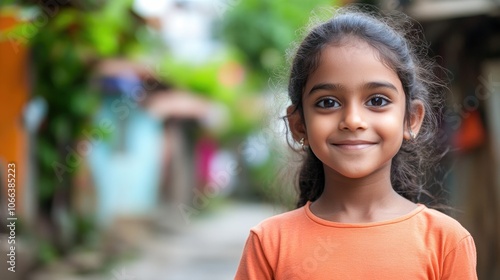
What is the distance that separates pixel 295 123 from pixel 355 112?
0.28m

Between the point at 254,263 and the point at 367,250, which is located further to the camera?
the point at 254,263

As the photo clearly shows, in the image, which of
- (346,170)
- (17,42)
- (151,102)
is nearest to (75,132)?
(17,42)

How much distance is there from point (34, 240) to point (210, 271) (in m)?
3.01

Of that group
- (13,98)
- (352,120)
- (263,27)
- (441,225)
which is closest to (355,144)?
(352,120)

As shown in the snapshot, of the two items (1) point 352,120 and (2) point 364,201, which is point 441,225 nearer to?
(2) point 364,201

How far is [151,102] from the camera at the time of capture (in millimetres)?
14227

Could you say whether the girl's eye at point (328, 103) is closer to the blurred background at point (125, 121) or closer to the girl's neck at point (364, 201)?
the girl's neck at point (364, 201)

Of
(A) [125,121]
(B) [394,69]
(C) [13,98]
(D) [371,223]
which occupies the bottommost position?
(D) [371,223]

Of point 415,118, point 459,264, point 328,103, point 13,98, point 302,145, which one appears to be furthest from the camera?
point 13,98

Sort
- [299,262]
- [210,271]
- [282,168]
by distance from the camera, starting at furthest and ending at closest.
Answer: [210,271], [282,168], [299,262]

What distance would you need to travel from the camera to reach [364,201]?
187 centimetres

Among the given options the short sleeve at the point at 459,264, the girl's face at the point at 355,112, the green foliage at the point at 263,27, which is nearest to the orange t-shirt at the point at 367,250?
the short sleeve at the point at 459,264

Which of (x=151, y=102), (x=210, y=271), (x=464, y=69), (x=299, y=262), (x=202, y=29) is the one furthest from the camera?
(x=151, y=102)

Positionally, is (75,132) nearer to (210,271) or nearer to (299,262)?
(210,271)
